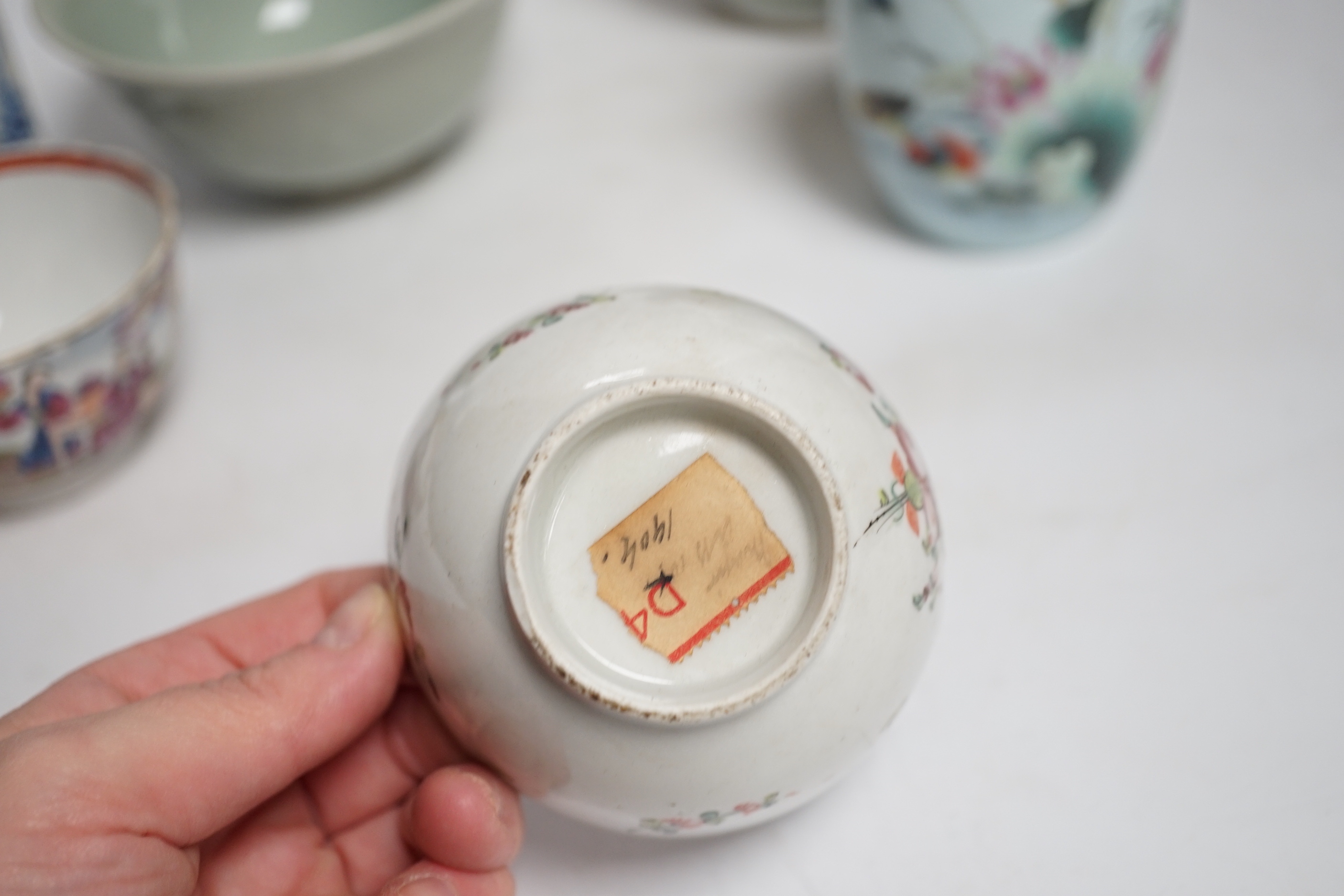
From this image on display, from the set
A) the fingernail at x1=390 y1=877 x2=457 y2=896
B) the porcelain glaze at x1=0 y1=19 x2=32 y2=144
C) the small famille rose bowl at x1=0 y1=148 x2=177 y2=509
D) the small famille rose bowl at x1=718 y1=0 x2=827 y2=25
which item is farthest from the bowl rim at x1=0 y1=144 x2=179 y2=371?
the small famille rose bowl at x1=718 y1=0 x2=827 y2=25

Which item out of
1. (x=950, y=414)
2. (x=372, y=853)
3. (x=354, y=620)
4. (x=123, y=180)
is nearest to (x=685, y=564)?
(x=354, y=620)

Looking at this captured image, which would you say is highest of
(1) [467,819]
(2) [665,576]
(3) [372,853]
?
(2) [665,576]

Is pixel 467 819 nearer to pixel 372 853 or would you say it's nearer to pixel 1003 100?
pixel 372 853

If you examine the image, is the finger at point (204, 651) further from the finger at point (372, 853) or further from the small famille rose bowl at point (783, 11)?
the small famille rose bowl at point (783, 11)

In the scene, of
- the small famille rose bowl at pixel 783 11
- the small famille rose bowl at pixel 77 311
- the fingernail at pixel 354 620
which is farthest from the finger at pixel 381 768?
the small famille rose bowl at pixel 783 11

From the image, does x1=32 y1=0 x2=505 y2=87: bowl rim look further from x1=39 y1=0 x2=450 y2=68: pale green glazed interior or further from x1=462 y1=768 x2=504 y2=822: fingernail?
x1=462 y1=768 x2=504 y2=822: fingernail

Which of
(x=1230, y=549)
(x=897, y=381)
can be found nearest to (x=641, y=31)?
(x=897, y=381)
